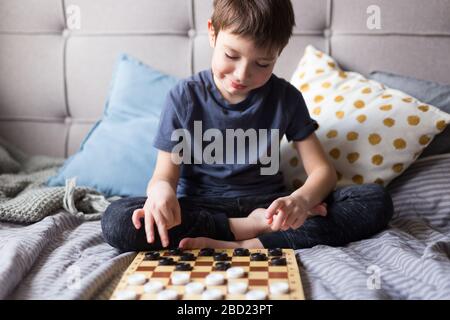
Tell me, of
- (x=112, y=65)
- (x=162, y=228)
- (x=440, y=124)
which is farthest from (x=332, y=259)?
(x=112, y=65)

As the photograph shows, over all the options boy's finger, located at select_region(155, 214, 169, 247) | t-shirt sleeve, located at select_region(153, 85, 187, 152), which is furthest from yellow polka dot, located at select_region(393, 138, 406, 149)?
boy's finger, located at select_region(155, 214, 169, 247)

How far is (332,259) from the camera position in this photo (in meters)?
1.10

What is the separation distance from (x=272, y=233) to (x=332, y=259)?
0.53 ft

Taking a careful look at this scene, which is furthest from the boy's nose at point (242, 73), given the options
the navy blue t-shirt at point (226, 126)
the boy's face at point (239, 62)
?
the navy blue t-shirt at point (226, 126)

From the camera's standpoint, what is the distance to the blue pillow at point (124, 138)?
1.53 m

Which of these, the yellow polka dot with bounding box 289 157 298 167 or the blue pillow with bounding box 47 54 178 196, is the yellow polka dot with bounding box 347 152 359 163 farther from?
the blue pillow with bounding box 47 54 178 196

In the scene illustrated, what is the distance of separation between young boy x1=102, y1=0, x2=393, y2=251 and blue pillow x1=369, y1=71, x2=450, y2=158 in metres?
0.30

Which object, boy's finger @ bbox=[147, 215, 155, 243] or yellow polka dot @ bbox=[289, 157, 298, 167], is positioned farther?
yellow polka dot @ bbox=[289, 157, 298, 167]

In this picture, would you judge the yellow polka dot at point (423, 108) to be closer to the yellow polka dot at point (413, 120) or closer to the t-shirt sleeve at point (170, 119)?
the yellow polka dot at point (413, 120)

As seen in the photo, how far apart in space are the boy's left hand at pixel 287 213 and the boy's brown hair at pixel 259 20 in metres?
0.32

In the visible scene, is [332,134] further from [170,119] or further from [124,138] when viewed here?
[124,138]

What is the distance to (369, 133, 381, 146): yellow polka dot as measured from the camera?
4.79 ft

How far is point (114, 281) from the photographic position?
1028 millimetres

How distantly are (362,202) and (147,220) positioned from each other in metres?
0.47
